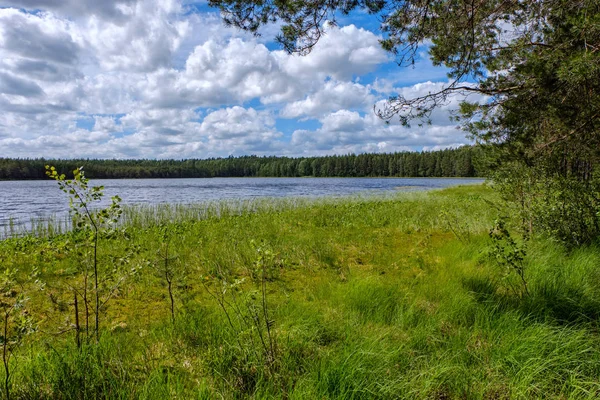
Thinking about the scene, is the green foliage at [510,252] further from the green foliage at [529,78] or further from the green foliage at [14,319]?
the green foliage at [14,319]

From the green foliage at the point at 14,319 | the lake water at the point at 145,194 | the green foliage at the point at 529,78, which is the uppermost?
the green foliage at the point at 529,78

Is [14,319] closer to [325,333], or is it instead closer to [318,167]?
[325,333]

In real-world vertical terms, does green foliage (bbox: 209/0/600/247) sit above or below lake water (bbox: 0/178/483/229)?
above

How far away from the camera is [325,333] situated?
332 centimetres

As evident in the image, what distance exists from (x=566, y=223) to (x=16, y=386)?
7932mm

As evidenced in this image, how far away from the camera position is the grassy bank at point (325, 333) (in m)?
2.50

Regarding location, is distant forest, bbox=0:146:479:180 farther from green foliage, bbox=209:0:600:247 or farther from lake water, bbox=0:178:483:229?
green foliage, bbox=209:0:600:247

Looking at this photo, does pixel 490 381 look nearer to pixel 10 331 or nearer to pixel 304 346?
pixel 304 346

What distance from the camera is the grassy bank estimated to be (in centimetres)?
250

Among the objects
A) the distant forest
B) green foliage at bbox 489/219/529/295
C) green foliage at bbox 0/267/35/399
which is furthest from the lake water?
the distant forest


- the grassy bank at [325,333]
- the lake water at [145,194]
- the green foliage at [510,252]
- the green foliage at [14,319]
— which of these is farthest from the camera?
the lake water at [145,194]

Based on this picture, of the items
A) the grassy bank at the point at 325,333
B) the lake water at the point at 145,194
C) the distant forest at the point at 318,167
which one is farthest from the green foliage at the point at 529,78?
the distant forest at the point at 318,167

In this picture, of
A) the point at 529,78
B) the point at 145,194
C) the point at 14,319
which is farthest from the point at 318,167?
the point at 14,319

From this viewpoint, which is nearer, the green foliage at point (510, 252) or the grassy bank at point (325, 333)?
the grassy bank at point (325, 333)
